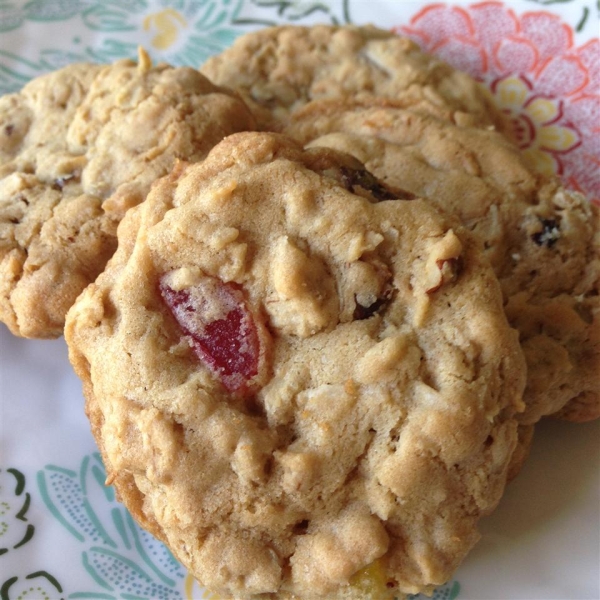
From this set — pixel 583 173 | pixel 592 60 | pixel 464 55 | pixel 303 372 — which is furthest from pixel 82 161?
pixel 592 60

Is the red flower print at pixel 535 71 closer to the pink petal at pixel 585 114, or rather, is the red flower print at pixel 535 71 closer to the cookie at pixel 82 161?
the pink petal at pixel 585 114

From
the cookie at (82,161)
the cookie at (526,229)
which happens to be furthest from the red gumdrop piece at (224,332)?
the cookie at (526,229)

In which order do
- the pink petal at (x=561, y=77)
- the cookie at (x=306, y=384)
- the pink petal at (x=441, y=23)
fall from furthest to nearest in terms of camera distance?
1. the pink petal at (x=441, y=23)
2. the pink petal at (x=561, y=77)
3. the cookie at (x=306, y=384)

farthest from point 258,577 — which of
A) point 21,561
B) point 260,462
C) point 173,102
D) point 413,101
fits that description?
point 413,101

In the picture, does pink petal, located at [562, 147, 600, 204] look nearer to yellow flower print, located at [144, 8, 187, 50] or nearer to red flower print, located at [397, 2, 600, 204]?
red flower print, located at [397, 2, 600, 204]

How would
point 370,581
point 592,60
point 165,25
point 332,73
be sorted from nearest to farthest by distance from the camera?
point 370,581
point 332,73
point 592,60
point 165,25

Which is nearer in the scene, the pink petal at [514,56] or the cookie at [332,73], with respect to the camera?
the cookie at [332,73]

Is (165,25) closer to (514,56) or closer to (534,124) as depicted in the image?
(514,56)
